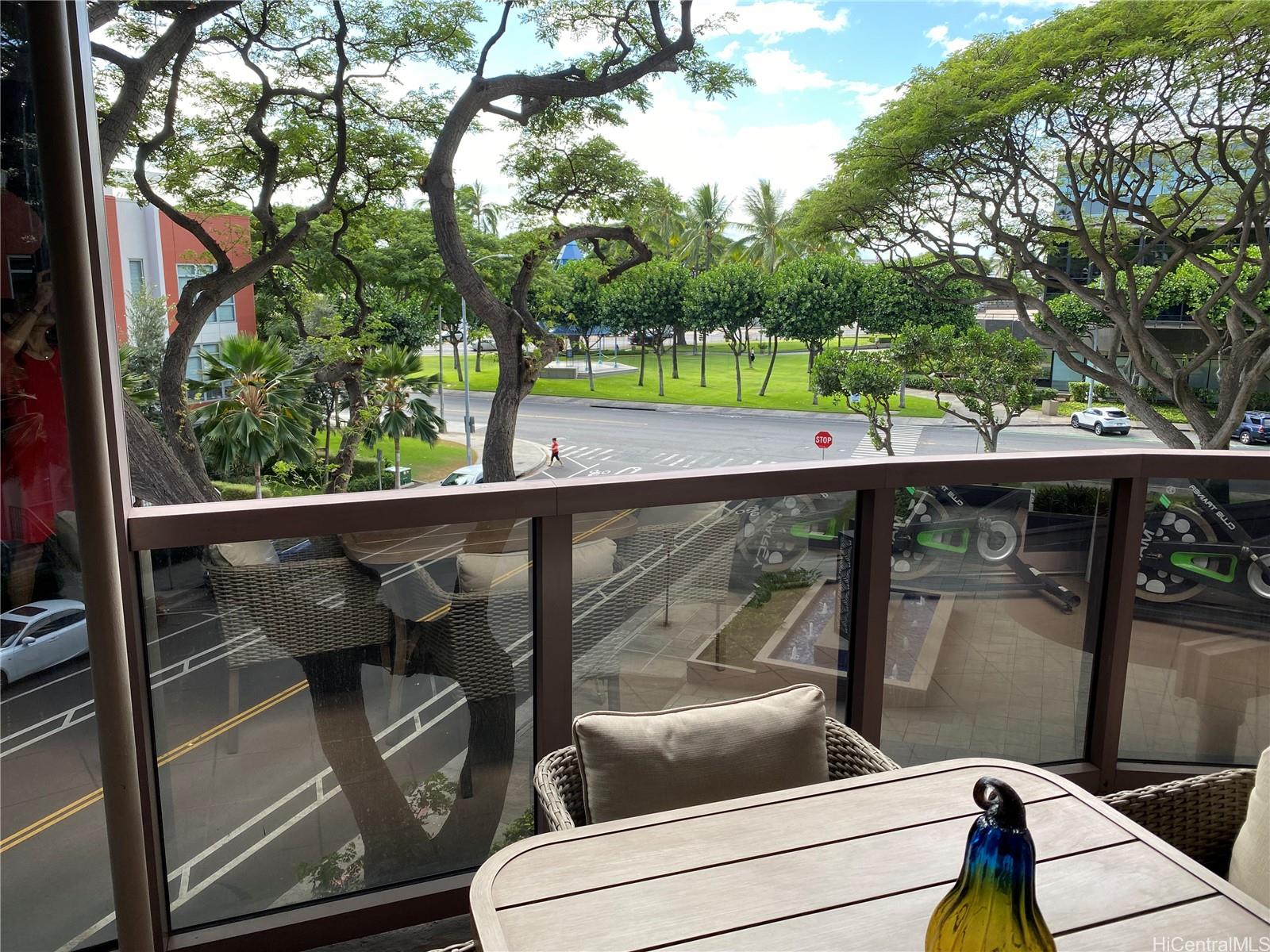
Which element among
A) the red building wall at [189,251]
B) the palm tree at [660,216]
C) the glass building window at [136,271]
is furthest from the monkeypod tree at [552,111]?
the glass building window at [136,271]

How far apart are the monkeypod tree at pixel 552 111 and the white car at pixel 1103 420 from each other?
11.3m

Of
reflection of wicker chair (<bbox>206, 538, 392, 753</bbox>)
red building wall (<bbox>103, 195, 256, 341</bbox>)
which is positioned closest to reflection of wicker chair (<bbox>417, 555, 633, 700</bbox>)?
reflection of wicker chair (<bbox>206, 538, 392, 753</bbox>)

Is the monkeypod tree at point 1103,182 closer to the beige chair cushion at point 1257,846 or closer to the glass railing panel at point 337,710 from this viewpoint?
the beige chair cushion at point 1257,846

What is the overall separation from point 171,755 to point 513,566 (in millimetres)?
659

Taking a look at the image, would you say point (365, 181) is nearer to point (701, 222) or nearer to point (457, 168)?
point (457, 168)

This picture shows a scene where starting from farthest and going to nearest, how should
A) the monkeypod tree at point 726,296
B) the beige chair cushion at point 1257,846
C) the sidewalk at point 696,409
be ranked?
1. the sidewalk at point 696,409
2. the monkeypod tree at point 726,296
3. the beige chair cushion at point 1257,846

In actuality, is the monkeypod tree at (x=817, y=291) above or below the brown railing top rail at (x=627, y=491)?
above

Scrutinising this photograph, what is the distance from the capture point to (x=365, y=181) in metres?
13.7

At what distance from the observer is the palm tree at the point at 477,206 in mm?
16172

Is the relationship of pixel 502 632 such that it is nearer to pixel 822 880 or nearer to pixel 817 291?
pixel 822 880

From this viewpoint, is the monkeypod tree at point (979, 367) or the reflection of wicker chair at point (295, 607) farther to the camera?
the monkeypod tree at point (979, 367)

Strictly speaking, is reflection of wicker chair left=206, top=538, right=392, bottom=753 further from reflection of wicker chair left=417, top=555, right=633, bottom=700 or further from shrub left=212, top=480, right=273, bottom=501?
shrub left=212, top=480, right=273, bottom=501

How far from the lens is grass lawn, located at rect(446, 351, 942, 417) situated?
23.8 meters

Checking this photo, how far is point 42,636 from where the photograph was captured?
1.24m
